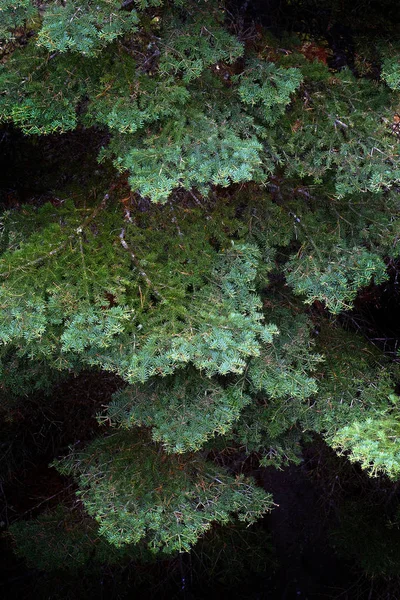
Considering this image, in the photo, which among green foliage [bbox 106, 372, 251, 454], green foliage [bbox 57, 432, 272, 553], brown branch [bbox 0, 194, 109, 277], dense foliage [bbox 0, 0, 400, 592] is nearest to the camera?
dense foliage [bbox 0, 0, 400, 592]

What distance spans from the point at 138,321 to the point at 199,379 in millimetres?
1004

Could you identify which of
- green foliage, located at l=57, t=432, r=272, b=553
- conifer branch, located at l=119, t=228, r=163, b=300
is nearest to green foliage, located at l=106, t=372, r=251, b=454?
green foliage, located at l=57, t=432, r=272, b=553

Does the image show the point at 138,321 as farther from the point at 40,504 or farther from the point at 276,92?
the point at 40,504

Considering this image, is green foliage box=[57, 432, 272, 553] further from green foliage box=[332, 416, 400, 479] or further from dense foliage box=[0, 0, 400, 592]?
green foliage box=[332, 416, 400, 479]

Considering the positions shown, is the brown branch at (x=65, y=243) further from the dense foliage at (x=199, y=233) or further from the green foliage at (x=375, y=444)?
the green foliage at (x=375, y=444)

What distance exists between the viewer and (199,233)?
4.53 metres

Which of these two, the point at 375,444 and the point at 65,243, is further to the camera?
the point at 65,243

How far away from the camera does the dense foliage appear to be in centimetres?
364

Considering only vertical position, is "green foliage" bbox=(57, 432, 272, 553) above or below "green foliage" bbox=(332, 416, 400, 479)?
below

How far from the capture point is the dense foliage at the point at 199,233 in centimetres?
364

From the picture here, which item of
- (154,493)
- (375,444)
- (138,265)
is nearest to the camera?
(375,444)

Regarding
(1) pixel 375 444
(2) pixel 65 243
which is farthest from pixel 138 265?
(1) pixel 375 444

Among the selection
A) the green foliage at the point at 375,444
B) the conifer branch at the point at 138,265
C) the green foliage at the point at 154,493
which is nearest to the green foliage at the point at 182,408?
the green foliage at the point at 154,493

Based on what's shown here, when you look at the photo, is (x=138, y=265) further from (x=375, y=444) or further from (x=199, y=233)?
(x=375, y=444)
